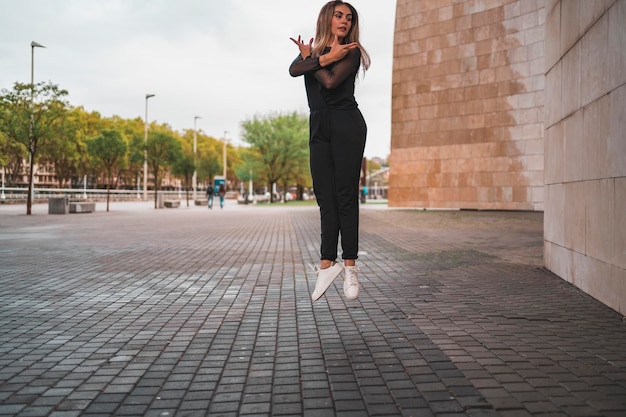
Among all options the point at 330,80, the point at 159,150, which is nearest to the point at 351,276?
the point at 330,80

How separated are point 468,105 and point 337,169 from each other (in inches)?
962

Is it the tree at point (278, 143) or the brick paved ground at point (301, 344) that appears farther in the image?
the tree at point (278, 143)

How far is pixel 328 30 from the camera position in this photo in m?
3.98

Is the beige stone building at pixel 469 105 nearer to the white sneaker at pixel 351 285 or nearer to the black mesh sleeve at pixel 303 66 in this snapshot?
the white sneaker at pixel 351 285

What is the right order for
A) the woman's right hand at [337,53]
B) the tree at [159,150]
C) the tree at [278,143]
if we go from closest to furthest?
the woman's right hand at [337,53] < the tree at [159,150] < the tree at [278,143]

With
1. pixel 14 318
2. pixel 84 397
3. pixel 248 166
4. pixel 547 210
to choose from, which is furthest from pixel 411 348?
pixel 248 166

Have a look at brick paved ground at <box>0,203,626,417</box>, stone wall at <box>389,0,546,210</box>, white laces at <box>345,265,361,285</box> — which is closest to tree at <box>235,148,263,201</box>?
stone wall at <box>389,0,546,210</box>

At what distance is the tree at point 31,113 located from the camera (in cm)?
2381

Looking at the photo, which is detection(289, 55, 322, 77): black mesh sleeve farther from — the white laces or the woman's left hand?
the white laces

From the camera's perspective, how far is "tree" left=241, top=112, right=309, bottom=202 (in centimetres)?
5653

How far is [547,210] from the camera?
7.60m

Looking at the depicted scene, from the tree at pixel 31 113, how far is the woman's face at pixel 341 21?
2235 centimetres

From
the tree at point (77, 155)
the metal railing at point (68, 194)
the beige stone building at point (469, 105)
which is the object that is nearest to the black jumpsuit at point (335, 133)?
the beige stone building at point (469, 105)

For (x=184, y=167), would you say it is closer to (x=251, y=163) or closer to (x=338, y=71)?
(x=251, y=163)
